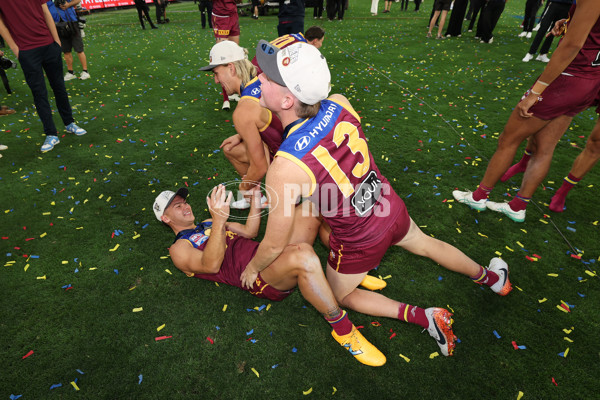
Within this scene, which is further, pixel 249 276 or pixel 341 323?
pixel 341 323

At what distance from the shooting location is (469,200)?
13.7 ft

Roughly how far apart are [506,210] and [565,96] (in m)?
1.50

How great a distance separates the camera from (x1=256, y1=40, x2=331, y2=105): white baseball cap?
1.87 m

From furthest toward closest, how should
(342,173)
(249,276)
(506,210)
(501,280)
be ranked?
(506,210) → (501,280) → (249,276) → (342,173)

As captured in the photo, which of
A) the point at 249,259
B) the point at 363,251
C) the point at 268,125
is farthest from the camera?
the point at 268,125

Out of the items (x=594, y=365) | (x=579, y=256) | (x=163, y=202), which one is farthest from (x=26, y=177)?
(x=579, y=256)

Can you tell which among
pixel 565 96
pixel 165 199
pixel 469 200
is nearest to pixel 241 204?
pixel 165 199

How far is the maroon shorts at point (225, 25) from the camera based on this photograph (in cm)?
714

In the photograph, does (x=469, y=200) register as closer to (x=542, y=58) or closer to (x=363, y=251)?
(x=363, y=251)

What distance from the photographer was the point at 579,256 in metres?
3.49

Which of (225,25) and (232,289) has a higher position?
(225,25)

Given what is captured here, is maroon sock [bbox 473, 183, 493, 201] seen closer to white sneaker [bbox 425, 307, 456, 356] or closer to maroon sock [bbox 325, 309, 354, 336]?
white sneaker [bbox 425, 307, 456, 356]

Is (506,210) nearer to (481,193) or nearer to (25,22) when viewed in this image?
(481,193)

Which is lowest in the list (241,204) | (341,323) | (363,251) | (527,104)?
(241,204)
